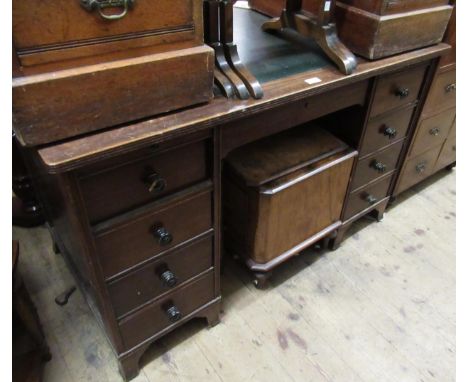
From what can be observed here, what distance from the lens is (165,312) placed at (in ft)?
3.59

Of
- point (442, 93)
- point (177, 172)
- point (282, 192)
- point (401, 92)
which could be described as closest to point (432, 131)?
point (442, 93)

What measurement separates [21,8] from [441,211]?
1.84m

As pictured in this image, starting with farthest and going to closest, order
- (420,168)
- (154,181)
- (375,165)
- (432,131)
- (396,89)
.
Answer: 1. (420,168)
2. (432,131)
3. (375,165)
4. (396,89)
5. (154,181)

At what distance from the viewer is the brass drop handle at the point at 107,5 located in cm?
60

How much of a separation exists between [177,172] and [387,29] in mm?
715

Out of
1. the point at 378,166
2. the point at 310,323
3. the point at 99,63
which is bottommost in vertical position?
the point at 310,323

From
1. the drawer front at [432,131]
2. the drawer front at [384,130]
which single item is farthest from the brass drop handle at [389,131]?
the drawer front at [432,131]

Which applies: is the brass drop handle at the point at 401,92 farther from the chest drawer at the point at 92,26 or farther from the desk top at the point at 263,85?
the chest drawer at the point at 92,26

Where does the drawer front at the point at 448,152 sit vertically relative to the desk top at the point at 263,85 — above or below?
below

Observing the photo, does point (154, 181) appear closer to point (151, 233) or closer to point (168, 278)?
point (151, 233)

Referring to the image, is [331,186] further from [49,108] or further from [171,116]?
[49,108]

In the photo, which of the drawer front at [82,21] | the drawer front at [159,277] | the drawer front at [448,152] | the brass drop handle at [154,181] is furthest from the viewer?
the drawer front at [448,152]

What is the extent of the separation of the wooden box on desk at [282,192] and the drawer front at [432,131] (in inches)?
17.5

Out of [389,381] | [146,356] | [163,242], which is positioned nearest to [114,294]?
[163,242]
